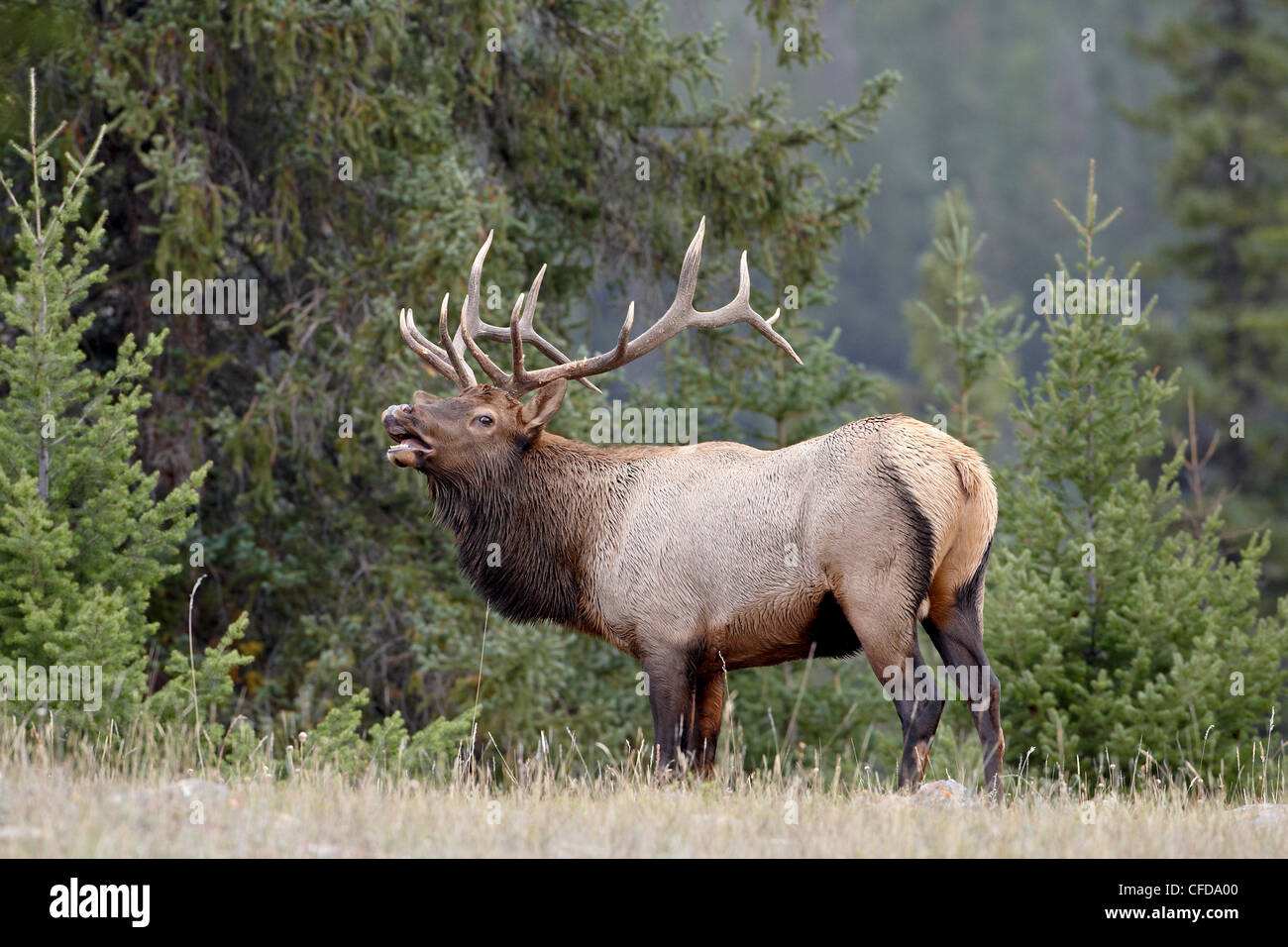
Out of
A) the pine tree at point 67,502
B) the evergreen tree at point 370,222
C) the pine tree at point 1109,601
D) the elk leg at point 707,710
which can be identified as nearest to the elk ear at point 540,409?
the elk leg at point 707,710

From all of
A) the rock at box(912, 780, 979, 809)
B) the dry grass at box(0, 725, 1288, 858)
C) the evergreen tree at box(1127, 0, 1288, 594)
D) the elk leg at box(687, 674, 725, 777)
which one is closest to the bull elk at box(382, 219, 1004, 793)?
the elk leg at box(687, 674, 725, 777)

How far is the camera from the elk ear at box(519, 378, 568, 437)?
7947 millimetres

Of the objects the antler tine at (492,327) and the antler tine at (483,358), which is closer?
the antler tine at (483,358)

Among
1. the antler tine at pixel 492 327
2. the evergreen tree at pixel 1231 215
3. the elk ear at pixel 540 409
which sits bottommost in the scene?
the elk ear at pixel 540 409

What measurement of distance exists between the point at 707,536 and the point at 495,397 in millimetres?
1502

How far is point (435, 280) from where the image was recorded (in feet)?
38.1

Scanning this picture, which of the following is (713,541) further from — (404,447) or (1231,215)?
(1231,215)

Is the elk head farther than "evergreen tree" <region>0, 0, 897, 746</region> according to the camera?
No

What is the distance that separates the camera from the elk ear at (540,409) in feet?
26.1

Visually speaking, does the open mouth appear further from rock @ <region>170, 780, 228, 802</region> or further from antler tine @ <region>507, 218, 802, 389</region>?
rock @ <region>170, 780, 228, 802</region>

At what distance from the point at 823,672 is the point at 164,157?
28.9ft

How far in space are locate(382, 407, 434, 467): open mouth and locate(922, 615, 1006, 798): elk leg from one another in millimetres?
2667

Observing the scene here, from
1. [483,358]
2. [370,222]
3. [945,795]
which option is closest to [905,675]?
[945,795]

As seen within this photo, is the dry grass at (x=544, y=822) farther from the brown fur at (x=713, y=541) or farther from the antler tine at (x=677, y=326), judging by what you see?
the antler tine at (x=677, y=326)
